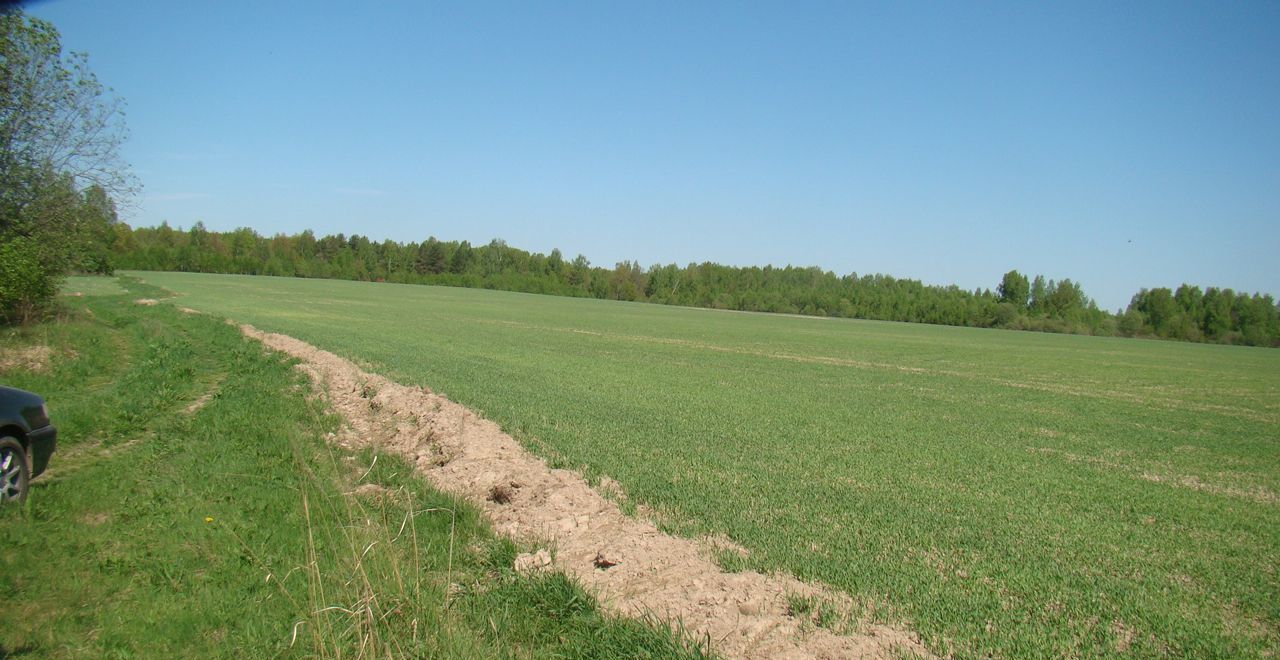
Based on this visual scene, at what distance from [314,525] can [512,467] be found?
99.7 inches

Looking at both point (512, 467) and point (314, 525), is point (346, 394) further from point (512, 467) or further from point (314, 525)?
point (314, 525)

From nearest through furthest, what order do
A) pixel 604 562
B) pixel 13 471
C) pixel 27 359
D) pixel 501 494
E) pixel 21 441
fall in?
pixel 604 562
pixel 13 471
pixel 21 441
pixel 501 494
pixel 27 359

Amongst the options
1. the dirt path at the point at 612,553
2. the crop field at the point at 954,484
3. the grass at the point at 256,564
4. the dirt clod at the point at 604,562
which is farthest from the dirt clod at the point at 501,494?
the dirt clod at the point at 604,562

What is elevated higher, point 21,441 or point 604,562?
point 21,441

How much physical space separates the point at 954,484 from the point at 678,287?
5732 inches

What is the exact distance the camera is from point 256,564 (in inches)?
221

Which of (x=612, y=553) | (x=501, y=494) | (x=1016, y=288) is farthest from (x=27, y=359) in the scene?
(x=1016, y=288)

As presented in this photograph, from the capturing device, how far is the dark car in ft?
22.5

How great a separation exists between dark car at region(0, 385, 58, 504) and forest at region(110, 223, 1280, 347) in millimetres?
109222

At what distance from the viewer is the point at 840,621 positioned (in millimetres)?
4809

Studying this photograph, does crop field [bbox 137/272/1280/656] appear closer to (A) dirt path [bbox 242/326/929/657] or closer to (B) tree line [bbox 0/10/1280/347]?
(A) dirt path [bbox 242/326/929/657]

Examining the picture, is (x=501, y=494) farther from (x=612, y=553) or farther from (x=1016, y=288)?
(x=1016, y=288)

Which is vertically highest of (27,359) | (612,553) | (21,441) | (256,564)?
(21,441)

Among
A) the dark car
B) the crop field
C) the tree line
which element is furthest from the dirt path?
the tree line
